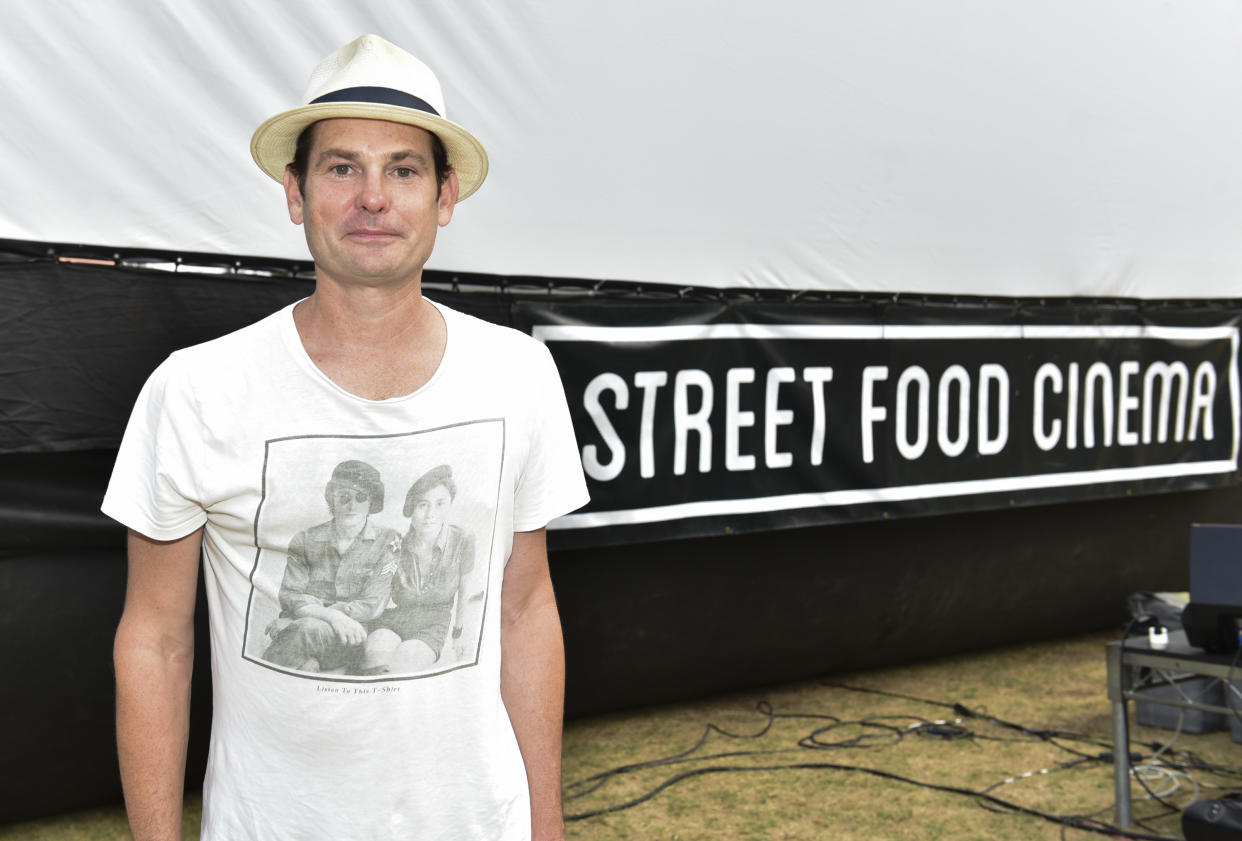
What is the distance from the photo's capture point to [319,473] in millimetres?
1393

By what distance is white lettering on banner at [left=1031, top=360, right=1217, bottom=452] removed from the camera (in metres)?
5.47

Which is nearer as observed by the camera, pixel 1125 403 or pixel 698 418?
pixel 698 418

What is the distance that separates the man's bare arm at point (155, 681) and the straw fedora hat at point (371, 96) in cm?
53

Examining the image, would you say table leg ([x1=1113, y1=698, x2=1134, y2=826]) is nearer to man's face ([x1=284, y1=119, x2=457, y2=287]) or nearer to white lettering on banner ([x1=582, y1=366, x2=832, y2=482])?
white lettering on banner ([x1=582, y1=366, x2=832, y2=482])

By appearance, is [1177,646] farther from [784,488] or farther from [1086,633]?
[1086,633]

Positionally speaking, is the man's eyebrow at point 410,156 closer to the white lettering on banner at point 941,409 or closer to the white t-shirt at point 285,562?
the white t-shirt at point 285,562

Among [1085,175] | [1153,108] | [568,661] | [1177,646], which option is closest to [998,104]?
[1085,175]

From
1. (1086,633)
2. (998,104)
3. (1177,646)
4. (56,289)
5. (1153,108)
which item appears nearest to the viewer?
(56,289)

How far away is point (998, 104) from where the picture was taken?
5148 millimetres

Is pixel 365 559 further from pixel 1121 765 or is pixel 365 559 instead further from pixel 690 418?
pixel 1121 765

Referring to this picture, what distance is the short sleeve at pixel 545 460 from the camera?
1.56m

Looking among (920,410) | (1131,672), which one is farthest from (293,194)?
(920,410)

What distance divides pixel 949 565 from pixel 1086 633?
127 centimetres

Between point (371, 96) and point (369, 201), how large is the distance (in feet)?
0.47
